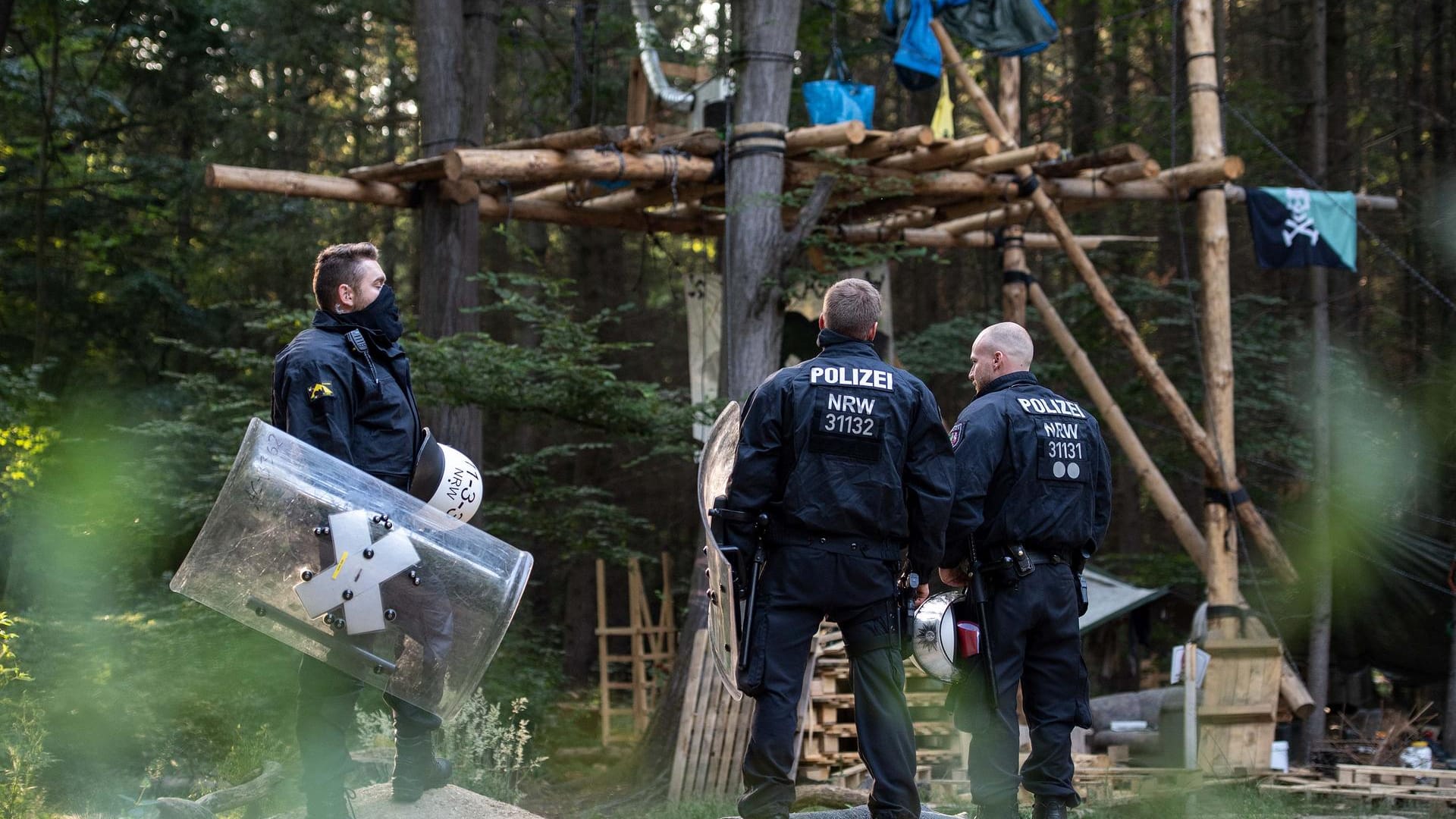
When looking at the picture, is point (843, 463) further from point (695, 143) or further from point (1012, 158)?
point (1012, 158)

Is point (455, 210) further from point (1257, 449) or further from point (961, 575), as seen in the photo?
point (1257, 449)

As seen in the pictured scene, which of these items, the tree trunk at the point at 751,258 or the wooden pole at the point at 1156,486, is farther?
the wooden pole at the point at 1156,486

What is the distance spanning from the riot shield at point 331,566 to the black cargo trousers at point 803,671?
1.09 meters

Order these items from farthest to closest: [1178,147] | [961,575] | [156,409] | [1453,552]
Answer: [1178,147] → [156,409] → [1453,552] → [961,575]

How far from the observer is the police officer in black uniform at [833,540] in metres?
4.63

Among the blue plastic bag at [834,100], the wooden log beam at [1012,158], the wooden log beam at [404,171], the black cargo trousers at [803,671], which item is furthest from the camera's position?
the blue plastic bag at [834,100]

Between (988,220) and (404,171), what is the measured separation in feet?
17.9

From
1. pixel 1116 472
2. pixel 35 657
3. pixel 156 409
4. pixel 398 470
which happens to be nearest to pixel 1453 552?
pixel 1116 472

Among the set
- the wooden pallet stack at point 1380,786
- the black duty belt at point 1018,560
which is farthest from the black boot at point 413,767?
the wooden pallet stack at point 1380,786

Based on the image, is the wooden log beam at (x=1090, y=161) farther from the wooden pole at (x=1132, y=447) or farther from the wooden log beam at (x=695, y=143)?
the wooden log beam at (x=695, y=143)

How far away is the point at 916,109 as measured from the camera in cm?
1930

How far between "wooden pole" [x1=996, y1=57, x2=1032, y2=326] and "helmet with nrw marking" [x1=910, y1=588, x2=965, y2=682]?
707cm

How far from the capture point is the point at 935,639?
5.09 metres

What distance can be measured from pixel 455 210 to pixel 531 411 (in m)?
1.82
